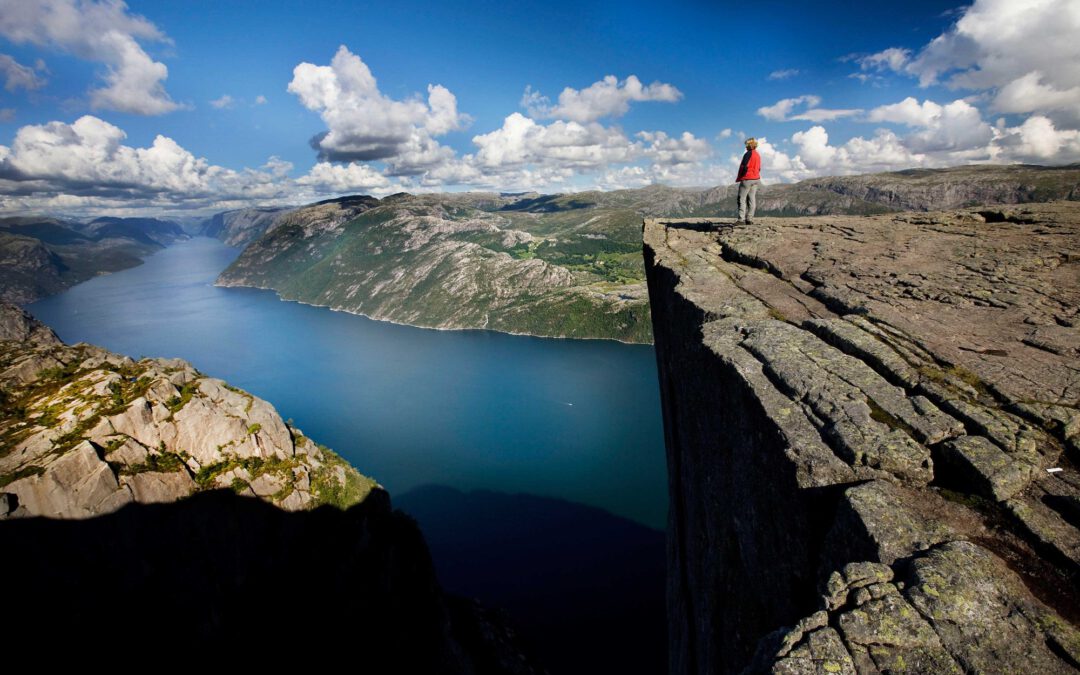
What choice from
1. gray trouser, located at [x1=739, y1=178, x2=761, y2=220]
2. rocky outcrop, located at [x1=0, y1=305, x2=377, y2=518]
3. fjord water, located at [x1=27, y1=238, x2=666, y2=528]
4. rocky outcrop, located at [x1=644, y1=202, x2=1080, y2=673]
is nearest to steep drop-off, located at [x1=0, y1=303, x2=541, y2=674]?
rocky outcrop, located at [x1=0, y1=305, x2=377, y2=518]

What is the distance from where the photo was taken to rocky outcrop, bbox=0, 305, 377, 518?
22.8 metres

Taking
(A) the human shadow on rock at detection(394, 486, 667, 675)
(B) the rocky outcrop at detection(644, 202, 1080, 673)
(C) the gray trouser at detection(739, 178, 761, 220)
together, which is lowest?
(A) the human shadow on rock at detection(394, 486, 667, 675)

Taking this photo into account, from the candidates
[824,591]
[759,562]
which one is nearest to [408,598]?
[759,562]

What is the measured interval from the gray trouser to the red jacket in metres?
0.23

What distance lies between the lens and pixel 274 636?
104 ft

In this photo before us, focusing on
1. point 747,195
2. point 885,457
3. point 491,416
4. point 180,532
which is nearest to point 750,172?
point 747,195

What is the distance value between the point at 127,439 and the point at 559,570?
66150 millimetres

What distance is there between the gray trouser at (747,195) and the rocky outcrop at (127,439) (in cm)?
3578

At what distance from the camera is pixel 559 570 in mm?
76312

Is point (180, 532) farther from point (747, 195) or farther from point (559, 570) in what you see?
point (559, 570)

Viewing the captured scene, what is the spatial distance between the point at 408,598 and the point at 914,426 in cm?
4533

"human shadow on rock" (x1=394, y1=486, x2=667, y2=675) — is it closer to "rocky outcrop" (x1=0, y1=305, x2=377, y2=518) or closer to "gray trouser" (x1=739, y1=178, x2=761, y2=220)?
"rocky outcrop" (x1=0, y1=305, x2=377, y2=518)

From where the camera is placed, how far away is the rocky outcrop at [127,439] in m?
22.8

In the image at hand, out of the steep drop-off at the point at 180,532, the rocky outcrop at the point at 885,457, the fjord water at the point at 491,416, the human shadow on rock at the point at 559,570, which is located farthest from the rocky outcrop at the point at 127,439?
the fjord water at the point at 491,416
